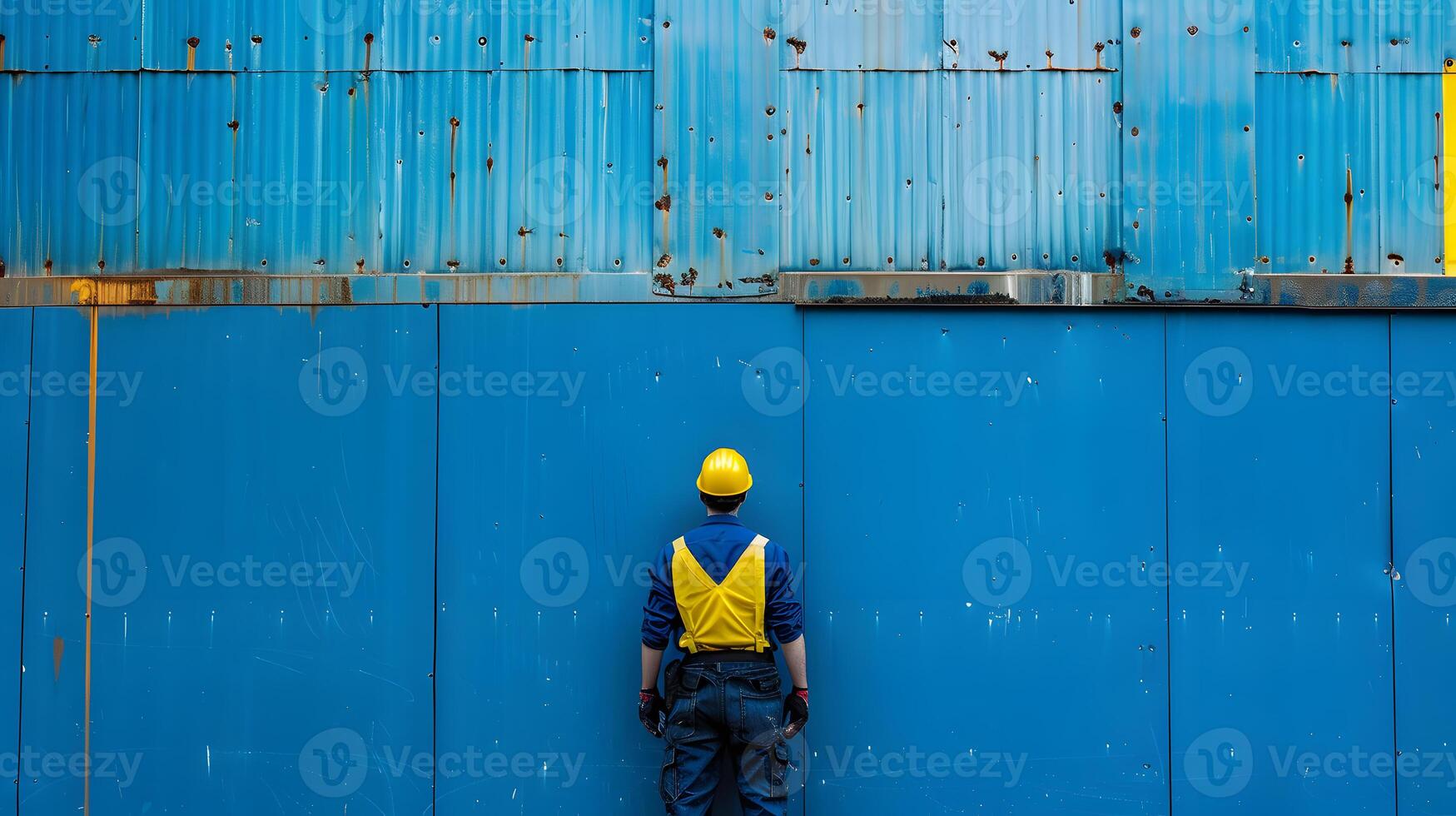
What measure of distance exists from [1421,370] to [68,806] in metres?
6.58

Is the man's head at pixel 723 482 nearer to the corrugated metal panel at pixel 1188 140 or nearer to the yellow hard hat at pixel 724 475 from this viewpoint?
the yellow hard hat at pixel 724 475

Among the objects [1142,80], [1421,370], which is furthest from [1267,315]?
[1142,80]

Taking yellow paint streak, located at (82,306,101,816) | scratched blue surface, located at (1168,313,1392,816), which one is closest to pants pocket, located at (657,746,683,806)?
scratched blue surface, located at (1168,313,1392,816)

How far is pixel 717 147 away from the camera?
4.55 m

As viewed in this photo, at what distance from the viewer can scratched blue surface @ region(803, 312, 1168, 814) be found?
443 cm

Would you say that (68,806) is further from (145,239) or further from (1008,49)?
(1008,49)

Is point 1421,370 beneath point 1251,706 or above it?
above

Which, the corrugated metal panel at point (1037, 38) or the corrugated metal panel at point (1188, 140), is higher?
the corrugated metal panel at point (1037, 38)

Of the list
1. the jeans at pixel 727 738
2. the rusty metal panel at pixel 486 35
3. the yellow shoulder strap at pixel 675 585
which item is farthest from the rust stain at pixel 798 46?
the jeans at pixel 727 738

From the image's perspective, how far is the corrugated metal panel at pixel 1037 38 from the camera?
460 cm

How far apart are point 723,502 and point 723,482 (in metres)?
0.09

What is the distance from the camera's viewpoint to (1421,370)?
4.49m

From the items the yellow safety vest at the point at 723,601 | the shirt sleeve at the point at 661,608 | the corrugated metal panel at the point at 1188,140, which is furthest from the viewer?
the corrugated metal panel at the point at 1188,140

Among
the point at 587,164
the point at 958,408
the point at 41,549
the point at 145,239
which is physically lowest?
the point at 41,549
